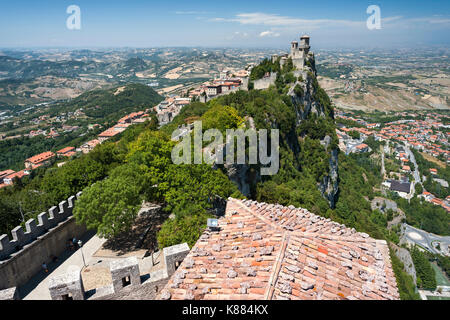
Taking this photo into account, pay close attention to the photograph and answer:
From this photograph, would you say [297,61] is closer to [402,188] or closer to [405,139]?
[402,188]

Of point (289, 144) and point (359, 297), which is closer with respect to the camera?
point (359, 297)

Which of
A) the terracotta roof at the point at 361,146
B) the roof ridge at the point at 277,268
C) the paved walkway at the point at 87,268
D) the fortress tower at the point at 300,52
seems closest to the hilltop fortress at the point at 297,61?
the fortress tower at the point at 300,52

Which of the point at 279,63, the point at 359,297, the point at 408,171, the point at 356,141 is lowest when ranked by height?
the point at 408,171

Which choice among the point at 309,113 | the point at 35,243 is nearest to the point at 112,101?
the point at 309,113
